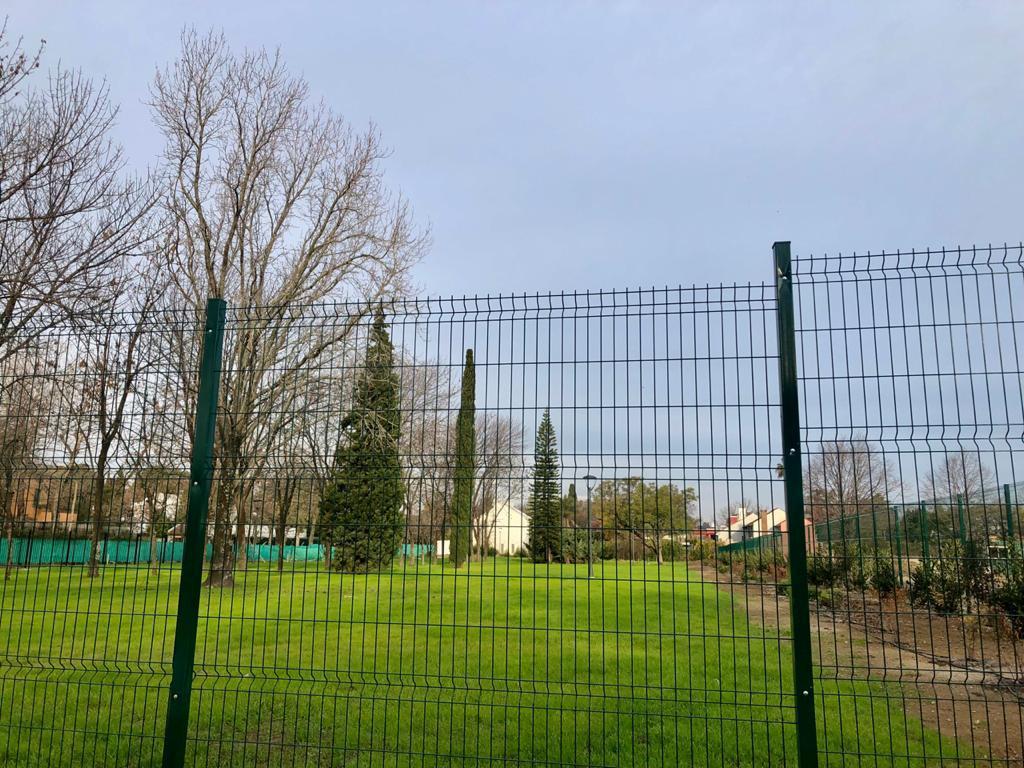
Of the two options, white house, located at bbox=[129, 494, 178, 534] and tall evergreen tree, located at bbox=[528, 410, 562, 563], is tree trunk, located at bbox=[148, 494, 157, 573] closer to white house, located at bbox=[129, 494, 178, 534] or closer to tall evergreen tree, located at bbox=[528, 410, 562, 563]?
white house, located at bbox=[129, 494, 178, 534]

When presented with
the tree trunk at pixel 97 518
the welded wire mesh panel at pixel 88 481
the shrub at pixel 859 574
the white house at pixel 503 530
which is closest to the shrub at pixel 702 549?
the shrub at pixel 859 574

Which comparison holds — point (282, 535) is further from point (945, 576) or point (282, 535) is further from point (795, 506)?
point (945, 576)

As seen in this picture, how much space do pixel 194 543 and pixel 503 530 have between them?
1829 mm

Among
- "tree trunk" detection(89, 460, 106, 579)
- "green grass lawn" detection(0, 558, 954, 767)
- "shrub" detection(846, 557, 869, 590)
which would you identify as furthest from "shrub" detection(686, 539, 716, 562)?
"tree trunk" detection(89, 460, 106, 579)

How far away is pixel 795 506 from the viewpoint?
3801 mm

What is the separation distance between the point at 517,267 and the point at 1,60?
17.9 feet

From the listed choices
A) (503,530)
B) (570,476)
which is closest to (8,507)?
(503,530)

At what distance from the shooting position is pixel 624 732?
5441mm

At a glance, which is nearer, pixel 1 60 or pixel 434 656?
pixel 1 60

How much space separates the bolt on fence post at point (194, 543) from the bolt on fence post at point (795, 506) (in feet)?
10.6

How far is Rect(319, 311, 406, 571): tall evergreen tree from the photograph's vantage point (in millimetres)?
4465

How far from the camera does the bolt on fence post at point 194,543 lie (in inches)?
164

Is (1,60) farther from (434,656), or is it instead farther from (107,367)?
(434,656)

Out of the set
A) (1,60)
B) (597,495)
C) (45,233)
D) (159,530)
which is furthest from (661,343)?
(1,60)
